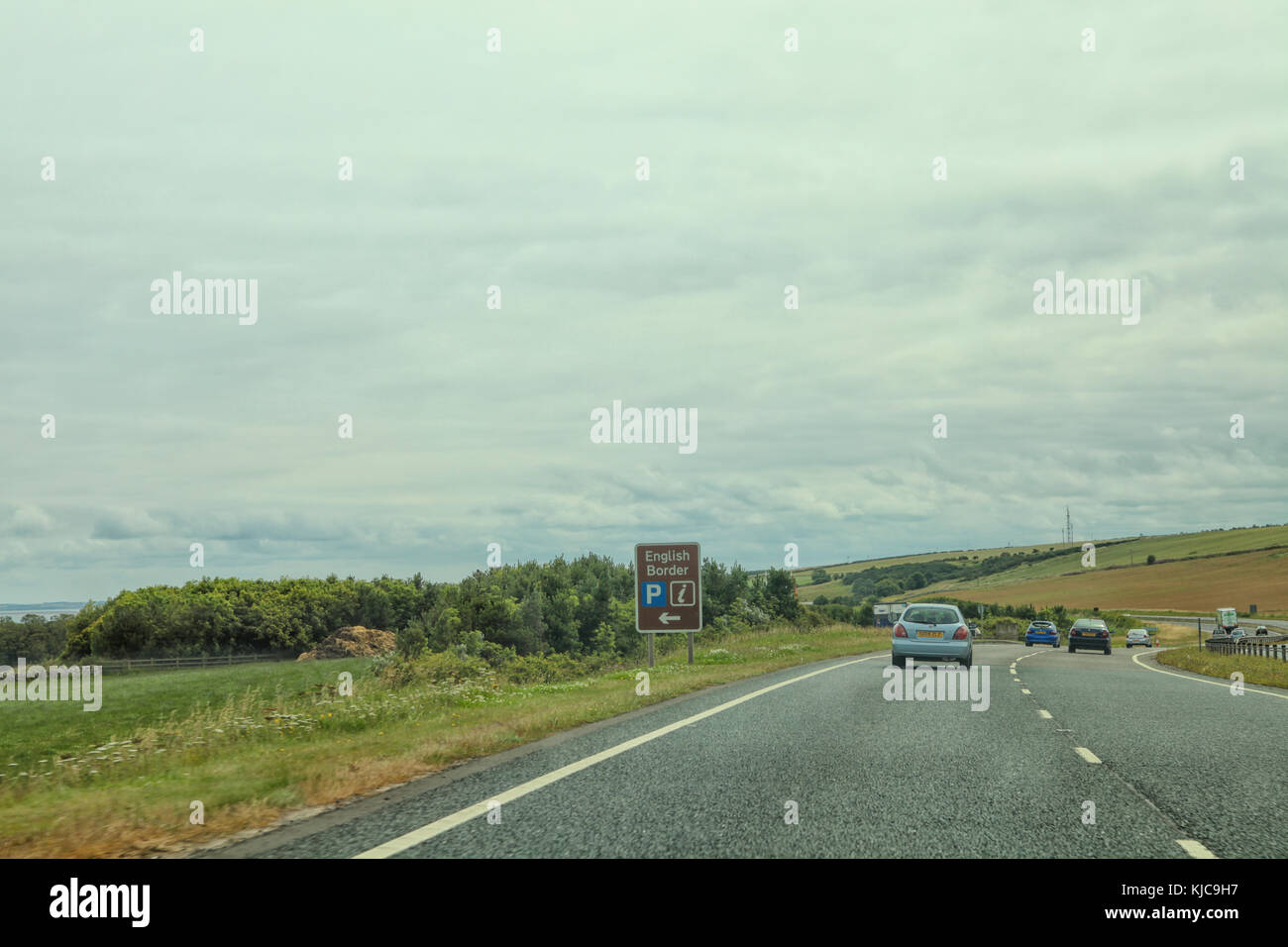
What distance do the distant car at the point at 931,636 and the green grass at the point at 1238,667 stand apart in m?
8.19

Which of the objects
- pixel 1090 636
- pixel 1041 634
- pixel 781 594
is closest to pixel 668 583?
pixel 1090 636

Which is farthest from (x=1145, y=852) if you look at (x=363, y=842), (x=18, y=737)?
(x=18, y=737)

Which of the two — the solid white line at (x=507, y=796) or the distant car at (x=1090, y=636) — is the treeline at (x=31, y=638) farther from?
the solid white line at (x=507, y=796)

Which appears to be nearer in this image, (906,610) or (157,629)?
(906,610)

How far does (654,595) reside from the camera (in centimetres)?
2811

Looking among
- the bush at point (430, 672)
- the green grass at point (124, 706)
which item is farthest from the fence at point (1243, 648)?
the green grass at point (124, 706)

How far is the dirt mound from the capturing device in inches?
4437

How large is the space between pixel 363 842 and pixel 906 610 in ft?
69.1

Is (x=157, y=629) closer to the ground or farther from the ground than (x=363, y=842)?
closer to the ground

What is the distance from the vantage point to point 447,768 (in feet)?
32.2

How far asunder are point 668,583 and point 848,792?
20115 millimetres

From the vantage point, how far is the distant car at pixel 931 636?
80.9 ft
